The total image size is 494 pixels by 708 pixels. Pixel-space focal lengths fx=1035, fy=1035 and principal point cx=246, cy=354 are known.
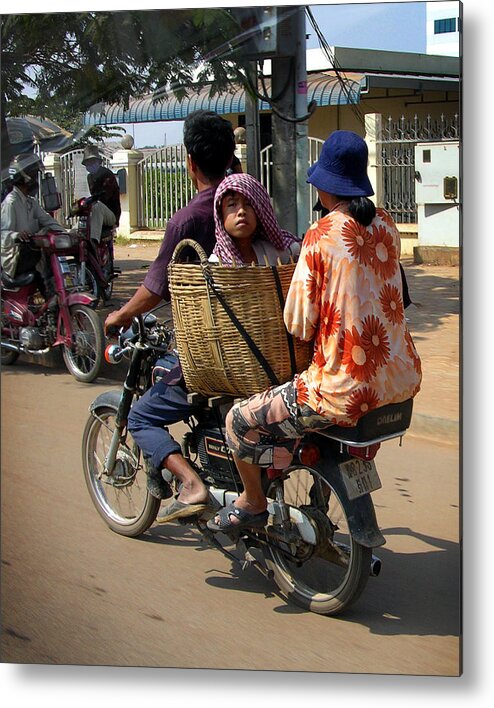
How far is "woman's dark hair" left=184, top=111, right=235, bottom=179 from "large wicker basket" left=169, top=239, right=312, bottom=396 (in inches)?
14.1

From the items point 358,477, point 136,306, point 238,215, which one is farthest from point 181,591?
point 238,215

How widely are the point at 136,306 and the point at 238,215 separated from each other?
1.92ft

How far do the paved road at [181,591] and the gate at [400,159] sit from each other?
90cm

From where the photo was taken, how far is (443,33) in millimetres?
3326

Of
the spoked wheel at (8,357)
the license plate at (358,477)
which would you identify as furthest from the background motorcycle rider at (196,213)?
the spoked wheel at (8,357)

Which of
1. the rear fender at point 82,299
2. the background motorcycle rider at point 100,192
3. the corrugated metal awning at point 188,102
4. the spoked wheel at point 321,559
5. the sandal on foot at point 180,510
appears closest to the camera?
the spoked wheel at point 321,559

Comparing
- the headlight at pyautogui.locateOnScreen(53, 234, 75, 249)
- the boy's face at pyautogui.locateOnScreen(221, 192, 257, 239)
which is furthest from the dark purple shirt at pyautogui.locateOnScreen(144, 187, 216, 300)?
the headlight at pyautogui.locateOnScreen(53, 234, 75, 249)

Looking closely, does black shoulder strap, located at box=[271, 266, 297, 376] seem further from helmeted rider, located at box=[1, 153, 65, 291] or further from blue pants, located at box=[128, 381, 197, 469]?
helmeted rider, located at box=[1, 153, 65, 291]

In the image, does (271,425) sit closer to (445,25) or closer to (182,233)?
(182,233)

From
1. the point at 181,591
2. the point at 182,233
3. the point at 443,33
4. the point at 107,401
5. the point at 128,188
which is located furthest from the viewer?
the point at 128,188

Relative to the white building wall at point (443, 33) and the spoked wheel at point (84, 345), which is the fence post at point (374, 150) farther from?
the spoked wheel at point (84, 345)

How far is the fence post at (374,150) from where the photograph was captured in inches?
146

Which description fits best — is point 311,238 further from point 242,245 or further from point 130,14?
point 130,14

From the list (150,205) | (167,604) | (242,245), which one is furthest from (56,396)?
(242,245)
